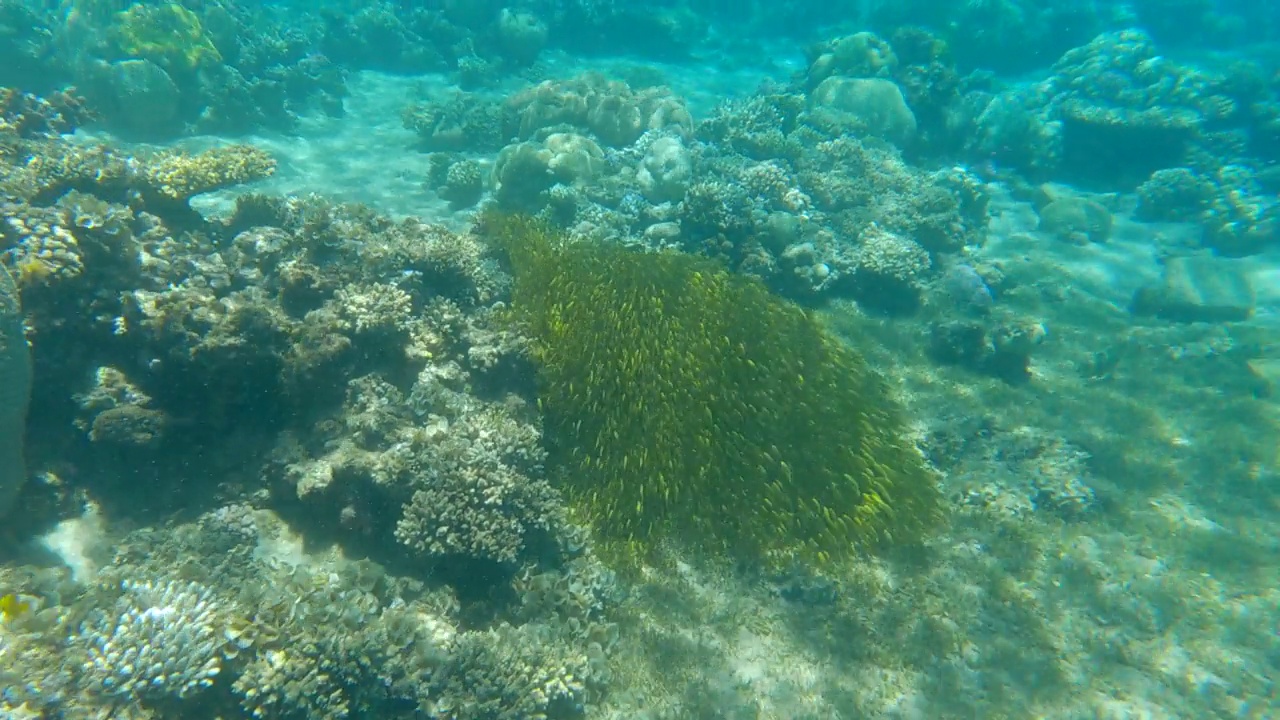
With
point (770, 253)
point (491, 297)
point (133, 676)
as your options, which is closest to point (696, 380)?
point (491, 297)

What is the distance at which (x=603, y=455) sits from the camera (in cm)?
636

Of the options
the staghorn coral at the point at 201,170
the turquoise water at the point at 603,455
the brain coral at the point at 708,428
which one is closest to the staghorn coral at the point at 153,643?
the turquoise water at the point at 603,455

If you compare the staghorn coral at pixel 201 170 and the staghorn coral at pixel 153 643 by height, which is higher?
the staghorn coral at pixel 201 170

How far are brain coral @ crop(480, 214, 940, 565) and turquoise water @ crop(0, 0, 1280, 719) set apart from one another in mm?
44

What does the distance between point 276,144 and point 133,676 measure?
1399 centimetres

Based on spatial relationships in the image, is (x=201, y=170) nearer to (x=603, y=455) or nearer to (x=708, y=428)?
(x=603, y=455)

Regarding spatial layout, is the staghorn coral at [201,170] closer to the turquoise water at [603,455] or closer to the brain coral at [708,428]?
the turquoise water at [603,455]

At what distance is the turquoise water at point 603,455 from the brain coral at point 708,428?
4 centimetres

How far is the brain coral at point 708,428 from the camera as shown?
6.18 m

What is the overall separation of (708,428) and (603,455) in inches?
48.0

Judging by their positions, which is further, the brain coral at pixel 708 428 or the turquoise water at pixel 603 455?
the brain coral at pixel 708 428

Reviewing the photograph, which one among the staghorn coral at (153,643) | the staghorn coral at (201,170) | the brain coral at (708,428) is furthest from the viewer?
the staghorn coral at (201,170)

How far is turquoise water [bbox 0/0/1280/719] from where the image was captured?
193 inches

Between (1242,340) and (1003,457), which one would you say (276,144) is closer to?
(1003,457)
